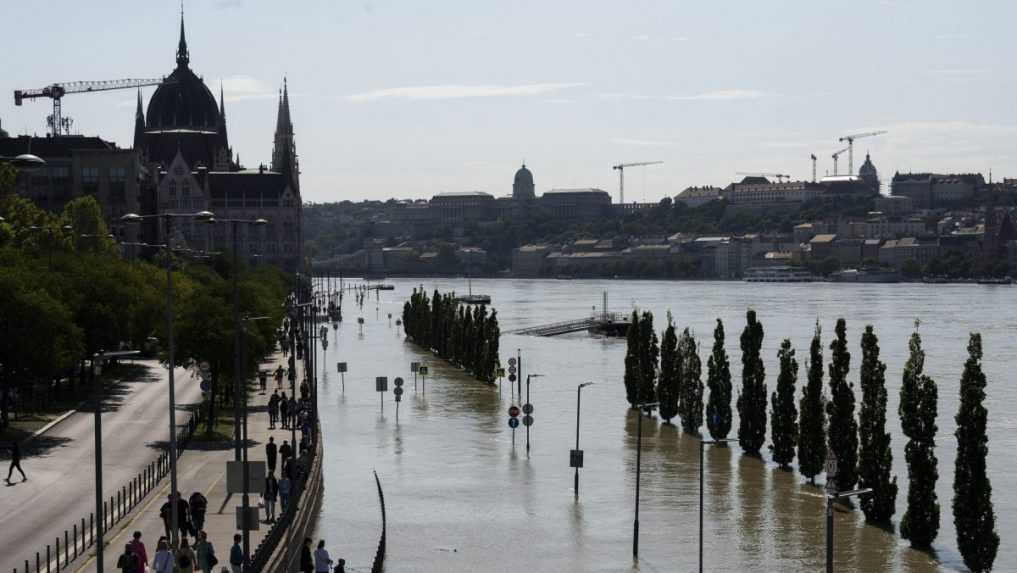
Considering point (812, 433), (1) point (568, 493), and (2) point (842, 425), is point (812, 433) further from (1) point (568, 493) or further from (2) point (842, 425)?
(1) point (568, 493)

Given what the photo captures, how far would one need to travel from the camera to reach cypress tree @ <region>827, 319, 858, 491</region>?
5659 cm

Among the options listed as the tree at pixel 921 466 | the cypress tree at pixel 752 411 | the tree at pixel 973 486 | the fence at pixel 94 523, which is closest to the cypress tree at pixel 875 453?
the tree at pixel 921 466

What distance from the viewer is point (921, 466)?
161 ft

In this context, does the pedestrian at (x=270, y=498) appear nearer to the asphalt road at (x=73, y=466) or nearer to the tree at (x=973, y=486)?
the asphalt road at (x=73, y=466)

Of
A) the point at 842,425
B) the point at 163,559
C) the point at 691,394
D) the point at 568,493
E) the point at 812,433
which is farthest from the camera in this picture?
the point at 691,394

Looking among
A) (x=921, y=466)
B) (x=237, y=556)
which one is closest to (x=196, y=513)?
(x=237, y=556)

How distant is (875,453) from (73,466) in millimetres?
24239

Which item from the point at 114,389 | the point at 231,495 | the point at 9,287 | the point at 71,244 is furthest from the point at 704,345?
the point at 231,495

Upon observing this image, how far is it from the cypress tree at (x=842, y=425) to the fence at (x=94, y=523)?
844 inches

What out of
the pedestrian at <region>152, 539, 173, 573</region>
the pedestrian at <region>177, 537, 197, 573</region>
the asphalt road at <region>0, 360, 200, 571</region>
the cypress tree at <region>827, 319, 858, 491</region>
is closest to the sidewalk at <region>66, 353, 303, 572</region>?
the asphalt road at <region>0, 360, 200, 571</region>

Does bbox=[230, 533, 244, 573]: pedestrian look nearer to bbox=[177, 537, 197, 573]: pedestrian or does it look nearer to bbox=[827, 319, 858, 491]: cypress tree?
bbox=[177, 537, 197, 573]: pedestrian

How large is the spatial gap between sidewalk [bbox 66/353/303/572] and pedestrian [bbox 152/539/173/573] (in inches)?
128

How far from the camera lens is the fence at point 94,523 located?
35094 millimetres

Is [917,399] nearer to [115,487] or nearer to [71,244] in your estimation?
[115,487]
